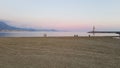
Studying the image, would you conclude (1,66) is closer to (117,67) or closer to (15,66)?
(15,66)

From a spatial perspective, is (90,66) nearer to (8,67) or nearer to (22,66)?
(22,66)

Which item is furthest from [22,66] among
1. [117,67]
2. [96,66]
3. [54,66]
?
[117,67]

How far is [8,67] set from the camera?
9703mm

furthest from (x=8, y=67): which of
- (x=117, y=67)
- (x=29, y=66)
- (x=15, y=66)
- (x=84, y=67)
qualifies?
(x=117, y=67)

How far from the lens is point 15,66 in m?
9.98

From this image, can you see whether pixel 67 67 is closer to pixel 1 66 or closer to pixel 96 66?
pixel 96 66

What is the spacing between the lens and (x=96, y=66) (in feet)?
34.3

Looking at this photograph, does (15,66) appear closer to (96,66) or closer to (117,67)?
(96,66)

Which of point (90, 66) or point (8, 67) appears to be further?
point (90, 66)

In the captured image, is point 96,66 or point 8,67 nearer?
point 8,67

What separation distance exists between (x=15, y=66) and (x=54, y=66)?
7.02 ft

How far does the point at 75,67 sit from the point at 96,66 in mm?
1310

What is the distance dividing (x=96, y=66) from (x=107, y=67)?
2.03 feet

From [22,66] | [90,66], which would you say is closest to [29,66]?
[22,66]
